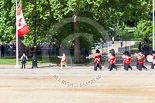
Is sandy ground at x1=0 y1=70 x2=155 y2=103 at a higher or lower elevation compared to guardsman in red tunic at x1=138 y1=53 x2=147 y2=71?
lower

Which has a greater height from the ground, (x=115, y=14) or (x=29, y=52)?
(x=115, y=14)

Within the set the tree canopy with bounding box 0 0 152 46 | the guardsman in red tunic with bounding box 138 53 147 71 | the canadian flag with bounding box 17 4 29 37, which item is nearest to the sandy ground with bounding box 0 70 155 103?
the guardsman in red tunic with bounding box 138 53 147 71

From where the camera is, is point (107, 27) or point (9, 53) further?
point (9, 53)

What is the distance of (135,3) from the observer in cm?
3784

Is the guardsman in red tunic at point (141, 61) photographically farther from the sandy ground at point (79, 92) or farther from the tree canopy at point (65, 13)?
the sandy ground at point (79, 92)

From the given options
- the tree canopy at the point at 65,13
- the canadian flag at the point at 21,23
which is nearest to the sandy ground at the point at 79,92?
the canadian flag at the point at 21,23

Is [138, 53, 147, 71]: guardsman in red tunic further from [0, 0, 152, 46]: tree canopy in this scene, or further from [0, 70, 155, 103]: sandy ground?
[0, 70, 155, 103]: sandy ground

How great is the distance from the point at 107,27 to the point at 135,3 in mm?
4523

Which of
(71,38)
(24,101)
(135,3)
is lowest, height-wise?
(24,101)

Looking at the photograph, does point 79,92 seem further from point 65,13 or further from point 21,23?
point 21,23

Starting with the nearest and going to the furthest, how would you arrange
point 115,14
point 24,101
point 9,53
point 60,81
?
point 24,101 < point 60,81 < point 115,14 < point 9,53

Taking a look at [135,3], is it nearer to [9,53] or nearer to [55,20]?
[55,20]

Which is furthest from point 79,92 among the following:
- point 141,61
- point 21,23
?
point 21,23

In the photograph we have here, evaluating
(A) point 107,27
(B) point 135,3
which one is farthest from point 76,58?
(B) point 135,3
